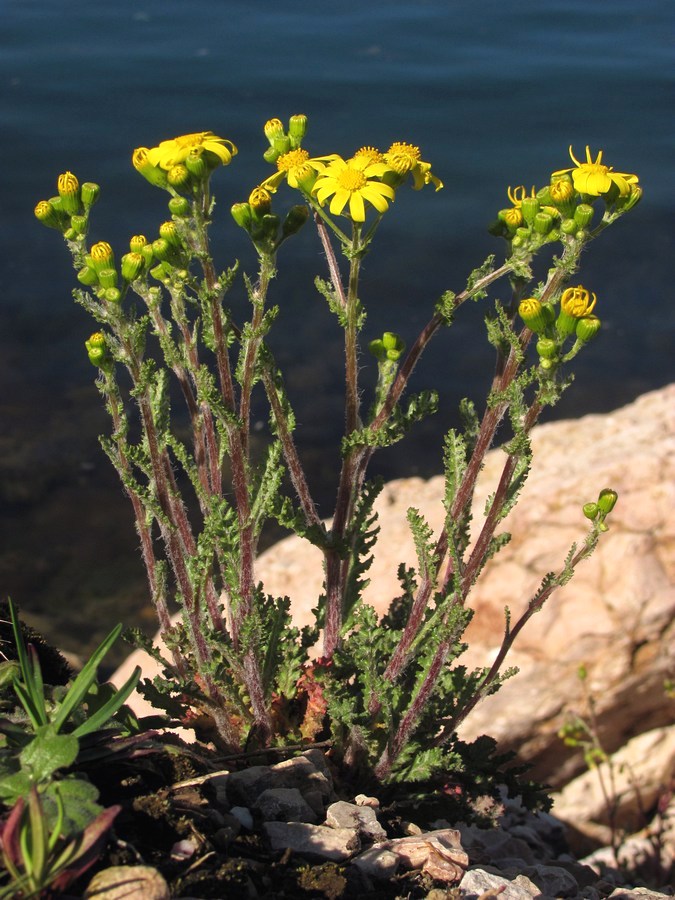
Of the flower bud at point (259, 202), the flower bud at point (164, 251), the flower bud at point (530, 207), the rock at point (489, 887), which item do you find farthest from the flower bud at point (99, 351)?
the rock at point (489, 887)

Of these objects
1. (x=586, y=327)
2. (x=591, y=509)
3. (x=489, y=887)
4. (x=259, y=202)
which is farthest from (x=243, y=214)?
(x=489, y=887)

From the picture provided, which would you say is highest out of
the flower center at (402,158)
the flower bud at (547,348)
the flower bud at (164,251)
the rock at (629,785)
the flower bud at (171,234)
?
the flower center at (402,158)

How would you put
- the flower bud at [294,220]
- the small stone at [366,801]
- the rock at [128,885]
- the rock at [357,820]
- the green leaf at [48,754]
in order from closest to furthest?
1. the rock at [128,885]
2. the green leaf at [48,754]
3. the flower bud at [294,220]
4. the rock at [357,820]
5. the small stone at [366,801]

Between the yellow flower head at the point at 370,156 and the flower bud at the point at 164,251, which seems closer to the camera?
the flower bud at the point at 164,251

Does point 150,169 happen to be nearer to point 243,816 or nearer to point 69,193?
point 69,193

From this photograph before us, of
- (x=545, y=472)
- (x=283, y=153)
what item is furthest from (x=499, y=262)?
(x=283, y=153)

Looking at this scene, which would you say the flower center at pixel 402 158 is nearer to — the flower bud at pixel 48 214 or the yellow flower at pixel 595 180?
the yellow flower at pixel 595 180

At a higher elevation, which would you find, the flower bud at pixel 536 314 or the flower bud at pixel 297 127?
the flower bud at pixel 297 127
